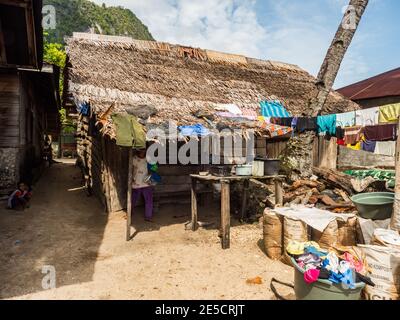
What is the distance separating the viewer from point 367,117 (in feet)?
25.8

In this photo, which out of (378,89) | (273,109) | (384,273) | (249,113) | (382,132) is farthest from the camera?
(378,89)

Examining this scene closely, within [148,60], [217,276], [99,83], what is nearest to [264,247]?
[217,276]

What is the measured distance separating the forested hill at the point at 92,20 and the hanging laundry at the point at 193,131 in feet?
132

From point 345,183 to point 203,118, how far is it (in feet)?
15.9

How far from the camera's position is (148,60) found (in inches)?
421

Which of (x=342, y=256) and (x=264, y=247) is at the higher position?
(x=342, y=256)

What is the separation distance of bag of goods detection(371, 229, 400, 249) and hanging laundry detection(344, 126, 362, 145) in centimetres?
484

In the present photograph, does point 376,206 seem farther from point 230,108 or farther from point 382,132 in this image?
point 230,108

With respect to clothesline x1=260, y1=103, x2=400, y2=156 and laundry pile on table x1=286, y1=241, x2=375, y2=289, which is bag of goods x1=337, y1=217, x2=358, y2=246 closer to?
laundry pile on table x1=286, y1=241, x2=375, y2=289

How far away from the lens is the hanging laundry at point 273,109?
10146 mm

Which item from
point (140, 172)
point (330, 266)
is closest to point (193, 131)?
point (140, 172)

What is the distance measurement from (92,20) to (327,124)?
57314 millimetres

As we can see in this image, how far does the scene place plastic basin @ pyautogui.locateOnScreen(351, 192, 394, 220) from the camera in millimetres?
5309
